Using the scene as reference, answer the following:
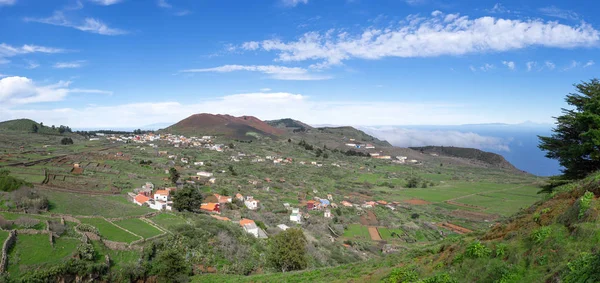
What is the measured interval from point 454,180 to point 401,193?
30.1 m

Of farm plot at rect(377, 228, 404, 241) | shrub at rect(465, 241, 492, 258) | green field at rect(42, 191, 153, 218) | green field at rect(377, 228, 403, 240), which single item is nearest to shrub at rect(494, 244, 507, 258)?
shrub at rect(465, 241, 492, 258)

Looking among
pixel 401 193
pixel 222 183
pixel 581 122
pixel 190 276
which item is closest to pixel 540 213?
pixel 581 122

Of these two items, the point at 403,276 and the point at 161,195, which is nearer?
the point at 403,276

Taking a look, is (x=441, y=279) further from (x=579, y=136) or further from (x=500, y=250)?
(x=579, y=136)

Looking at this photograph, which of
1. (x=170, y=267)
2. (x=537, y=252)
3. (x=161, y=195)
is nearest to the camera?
(x=537, y=252)

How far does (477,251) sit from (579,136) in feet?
36.4

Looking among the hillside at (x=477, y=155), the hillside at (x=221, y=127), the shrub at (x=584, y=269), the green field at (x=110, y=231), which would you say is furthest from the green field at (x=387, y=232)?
the hillside at (x=477, y=155)

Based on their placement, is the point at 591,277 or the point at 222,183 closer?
the point at 591,277

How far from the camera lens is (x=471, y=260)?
9562 mm

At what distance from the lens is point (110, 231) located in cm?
2334

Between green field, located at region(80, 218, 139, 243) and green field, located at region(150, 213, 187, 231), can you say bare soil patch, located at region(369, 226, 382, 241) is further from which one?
green field, located at region(80, 218, 139, 243)

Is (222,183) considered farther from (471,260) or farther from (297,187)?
(471,260)

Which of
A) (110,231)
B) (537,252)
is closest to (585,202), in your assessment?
(537,252)

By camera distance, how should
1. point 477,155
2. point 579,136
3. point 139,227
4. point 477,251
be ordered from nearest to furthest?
point 477,251, point 579,136, point 139,227, point 477,155
